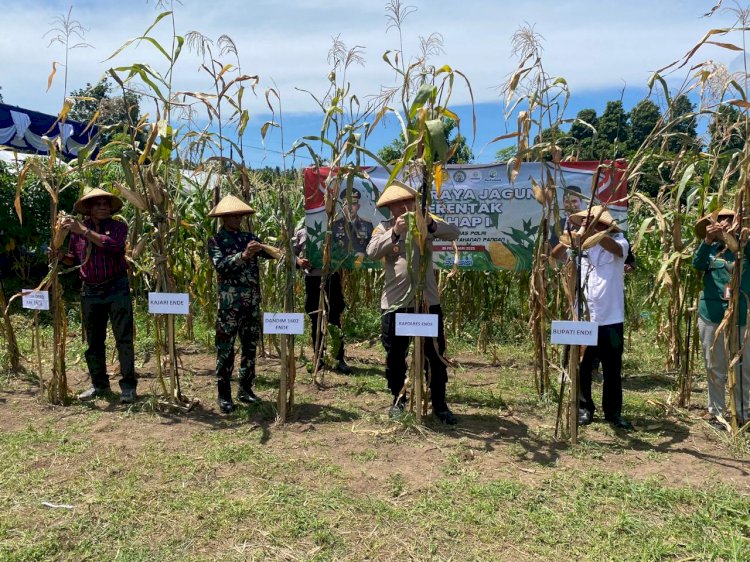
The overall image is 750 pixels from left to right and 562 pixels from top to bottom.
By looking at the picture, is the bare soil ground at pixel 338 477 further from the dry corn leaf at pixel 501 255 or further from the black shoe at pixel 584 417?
the dry corn leaf at pixel 501 255

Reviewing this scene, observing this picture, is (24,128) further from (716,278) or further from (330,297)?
(716,278)

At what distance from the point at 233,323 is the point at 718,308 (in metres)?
3.60

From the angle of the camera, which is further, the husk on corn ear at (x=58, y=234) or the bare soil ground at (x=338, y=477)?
the husk on corn ear at (x=58, y=234)

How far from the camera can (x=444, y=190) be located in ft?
19.5

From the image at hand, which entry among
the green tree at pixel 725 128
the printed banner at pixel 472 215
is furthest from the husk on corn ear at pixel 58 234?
the green tree at pixel 725 128

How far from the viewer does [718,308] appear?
13.3 ft

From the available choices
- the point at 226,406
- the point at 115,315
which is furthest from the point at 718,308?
the point at 115,315

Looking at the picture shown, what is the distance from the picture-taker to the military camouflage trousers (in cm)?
444

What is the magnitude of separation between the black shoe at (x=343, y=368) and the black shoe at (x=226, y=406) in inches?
61.2

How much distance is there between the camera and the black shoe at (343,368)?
5897 millimetres

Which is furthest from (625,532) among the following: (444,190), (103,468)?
(444,190)

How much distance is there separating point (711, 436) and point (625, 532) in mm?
1658

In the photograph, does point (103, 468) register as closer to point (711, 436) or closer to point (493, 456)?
point (493, 456)

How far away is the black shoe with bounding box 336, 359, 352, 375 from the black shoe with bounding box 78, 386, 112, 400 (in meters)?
2.17
